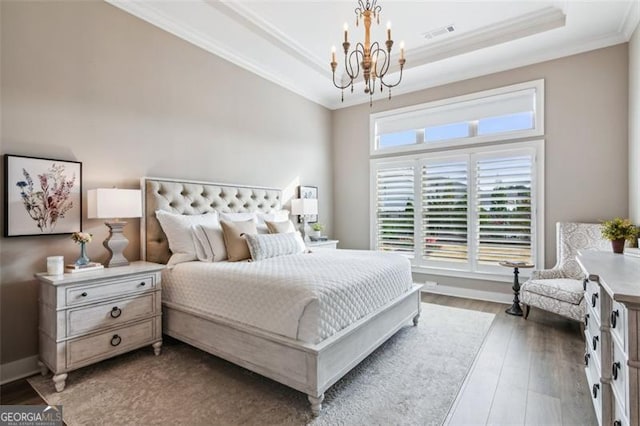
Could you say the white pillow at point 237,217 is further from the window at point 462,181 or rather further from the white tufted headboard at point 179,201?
the window at point 462,181

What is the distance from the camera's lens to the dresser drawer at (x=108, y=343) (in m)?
2.29

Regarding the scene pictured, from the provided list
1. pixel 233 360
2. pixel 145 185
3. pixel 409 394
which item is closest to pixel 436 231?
pixel 409 394

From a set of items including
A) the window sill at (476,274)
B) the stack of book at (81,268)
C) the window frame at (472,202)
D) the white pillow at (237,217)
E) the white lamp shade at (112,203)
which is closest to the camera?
the stack of book at (81,268)

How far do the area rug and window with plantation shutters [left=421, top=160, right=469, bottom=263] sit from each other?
6.22 ft

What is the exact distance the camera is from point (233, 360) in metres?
2.36

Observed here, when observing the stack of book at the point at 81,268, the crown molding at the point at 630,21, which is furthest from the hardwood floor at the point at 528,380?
the crown molding at the point at 630,21

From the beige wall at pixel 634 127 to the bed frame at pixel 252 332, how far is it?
2.37 meters

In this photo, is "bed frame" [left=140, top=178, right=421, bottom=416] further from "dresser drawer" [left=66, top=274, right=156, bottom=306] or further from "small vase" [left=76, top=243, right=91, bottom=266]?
"small vase" [left=76, top=243, right=91, bottom=266]

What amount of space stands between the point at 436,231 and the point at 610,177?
2.05 meters

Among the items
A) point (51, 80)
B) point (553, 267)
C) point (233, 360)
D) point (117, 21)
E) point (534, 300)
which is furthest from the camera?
point (553, 267)

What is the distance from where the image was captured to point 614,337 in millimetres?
1475

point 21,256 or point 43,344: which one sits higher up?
point 21,256

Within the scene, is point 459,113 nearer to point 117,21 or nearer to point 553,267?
point 553,267

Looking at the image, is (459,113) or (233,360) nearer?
(233,360)
